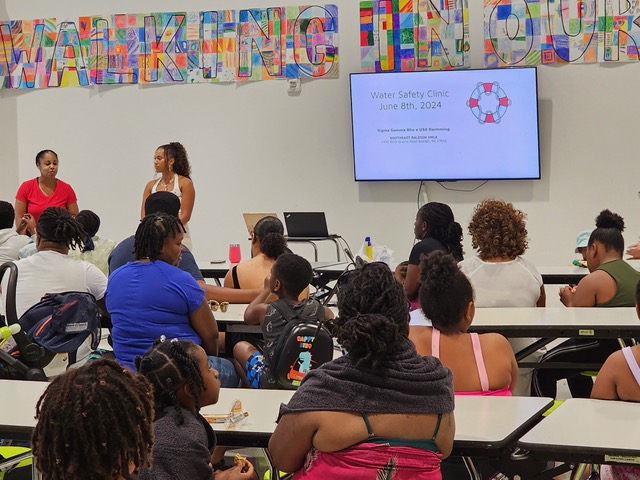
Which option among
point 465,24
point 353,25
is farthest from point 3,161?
point 465,24

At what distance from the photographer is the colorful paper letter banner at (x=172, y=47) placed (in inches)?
324

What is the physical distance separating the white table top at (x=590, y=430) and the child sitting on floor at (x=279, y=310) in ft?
3.74

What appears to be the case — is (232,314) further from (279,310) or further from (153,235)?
(279,310)

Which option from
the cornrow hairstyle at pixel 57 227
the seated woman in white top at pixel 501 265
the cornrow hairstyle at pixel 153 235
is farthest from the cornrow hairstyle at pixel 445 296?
the cornrow hairstyle at pixel 57 227

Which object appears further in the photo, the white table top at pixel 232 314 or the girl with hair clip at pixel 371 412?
the white table top at pixel 232 314

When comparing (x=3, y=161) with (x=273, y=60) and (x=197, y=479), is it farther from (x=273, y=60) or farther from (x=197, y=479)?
(x=197, y=479)

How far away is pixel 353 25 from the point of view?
810 cm

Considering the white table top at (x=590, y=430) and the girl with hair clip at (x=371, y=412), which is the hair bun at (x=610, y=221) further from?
the girl with hair clip at (x=371, y=412)

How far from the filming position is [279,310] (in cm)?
357

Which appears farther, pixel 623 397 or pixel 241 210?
pixel 241 210

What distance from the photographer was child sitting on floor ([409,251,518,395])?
9.86 feet

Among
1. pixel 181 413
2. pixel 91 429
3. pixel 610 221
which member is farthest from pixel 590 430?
pixel 610 221

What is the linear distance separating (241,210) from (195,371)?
614cm

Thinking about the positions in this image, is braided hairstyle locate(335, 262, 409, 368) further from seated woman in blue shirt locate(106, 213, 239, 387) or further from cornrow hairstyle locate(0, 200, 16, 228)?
cornrow hairstyle locate(0, 200, 16, 228)
